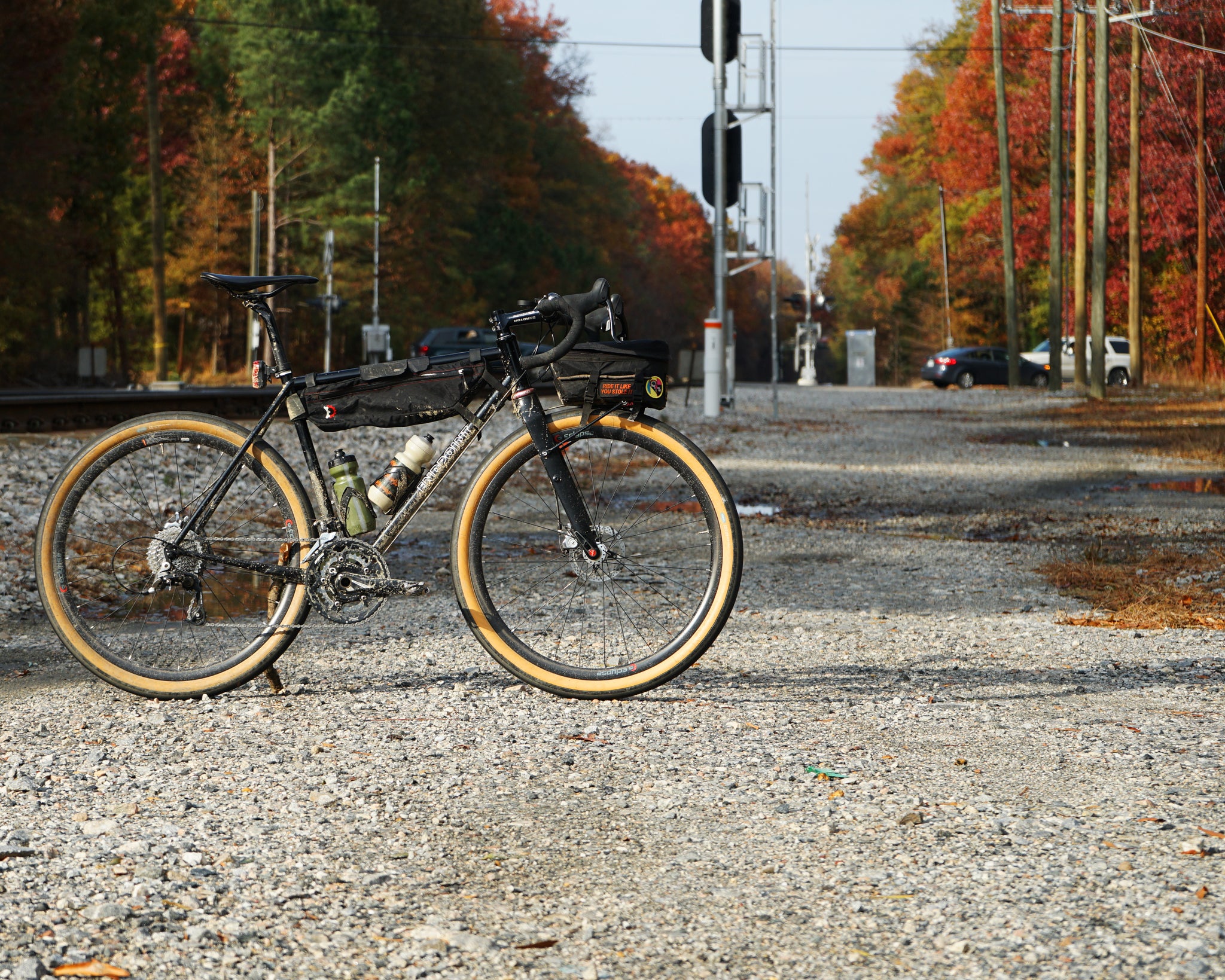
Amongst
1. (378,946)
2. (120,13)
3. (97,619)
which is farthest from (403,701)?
(120,13)

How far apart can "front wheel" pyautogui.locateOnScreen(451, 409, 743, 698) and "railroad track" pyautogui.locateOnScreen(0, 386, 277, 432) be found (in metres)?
11.2

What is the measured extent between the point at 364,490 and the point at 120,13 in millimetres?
36488

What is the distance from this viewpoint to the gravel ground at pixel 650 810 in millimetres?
2873

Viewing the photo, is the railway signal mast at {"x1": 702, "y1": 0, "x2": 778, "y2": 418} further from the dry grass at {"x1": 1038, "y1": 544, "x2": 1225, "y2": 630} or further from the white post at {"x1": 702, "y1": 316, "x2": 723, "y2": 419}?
the dry grass at {"x1": 1038, "y1": 544, "x2": 1225, "y2": 630}

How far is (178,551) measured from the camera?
4895 mm

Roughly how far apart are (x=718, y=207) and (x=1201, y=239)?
22.5m

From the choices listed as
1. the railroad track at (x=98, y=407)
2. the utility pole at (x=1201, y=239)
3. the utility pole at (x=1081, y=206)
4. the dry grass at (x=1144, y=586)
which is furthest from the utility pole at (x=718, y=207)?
the utility pole at (x=1201, y=239)

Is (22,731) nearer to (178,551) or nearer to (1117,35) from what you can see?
(178,551)

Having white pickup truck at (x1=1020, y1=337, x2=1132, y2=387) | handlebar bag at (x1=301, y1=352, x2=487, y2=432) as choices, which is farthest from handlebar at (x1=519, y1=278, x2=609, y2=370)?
white pickup truck at (x1=1020, y1=337, x2=1132, y2=387)

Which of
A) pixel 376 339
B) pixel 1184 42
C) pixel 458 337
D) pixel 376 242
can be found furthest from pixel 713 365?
pixel 376 242

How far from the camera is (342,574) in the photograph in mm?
4758

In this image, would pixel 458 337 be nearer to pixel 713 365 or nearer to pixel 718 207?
pixel 718 207

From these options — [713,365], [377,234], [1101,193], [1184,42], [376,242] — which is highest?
[1184,42]

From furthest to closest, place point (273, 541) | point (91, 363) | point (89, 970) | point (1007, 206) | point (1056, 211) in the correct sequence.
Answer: point (1007, 206) < point (1056, 211) < point (91, 363) < point (273, 541) < point (89, 970)
